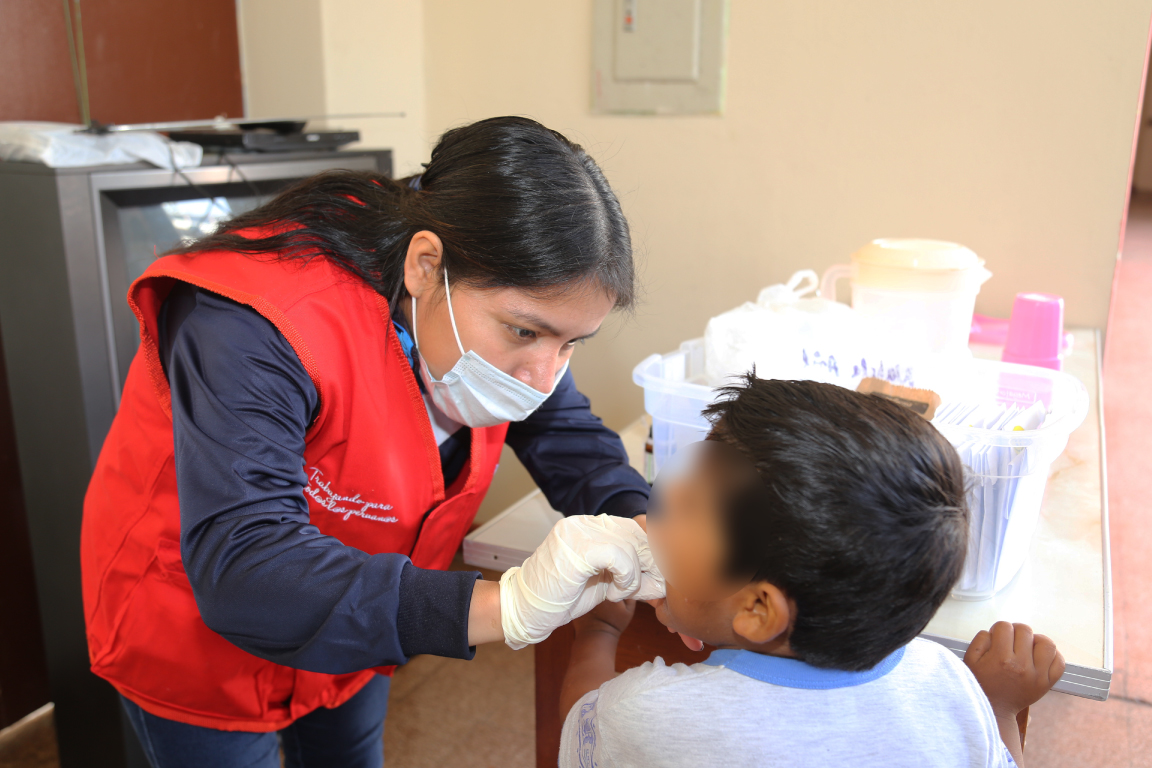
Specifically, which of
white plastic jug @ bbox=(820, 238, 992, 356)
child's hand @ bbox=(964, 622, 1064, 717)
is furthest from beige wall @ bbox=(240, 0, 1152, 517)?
child's hand @ bbox=(964, 622, 1064, 717)

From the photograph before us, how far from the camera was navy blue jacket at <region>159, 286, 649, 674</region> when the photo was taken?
2.51ft

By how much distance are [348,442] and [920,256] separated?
101 centimetres

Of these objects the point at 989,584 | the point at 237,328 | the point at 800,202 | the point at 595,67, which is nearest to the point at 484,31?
the point at 595,67

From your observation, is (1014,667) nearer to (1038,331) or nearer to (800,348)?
(800,348)

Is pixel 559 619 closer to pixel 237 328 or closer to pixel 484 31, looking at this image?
pixel 237 328

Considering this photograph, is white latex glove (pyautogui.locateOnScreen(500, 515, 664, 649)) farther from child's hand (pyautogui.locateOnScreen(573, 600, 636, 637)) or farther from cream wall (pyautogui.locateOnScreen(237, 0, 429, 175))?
cream wall (pyautogui.locateOnScreen(237, 0, 429, 175))

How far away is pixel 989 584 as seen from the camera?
39.4 inches

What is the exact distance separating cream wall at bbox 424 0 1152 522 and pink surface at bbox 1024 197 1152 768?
454 millimetres

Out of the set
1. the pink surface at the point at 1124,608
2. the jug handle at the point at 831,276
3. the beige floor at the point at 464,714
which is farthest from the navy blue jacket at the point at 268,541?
the pink surface at the point at 1124,608

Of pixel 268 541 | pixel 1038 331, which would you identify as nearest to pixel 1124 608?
pixel 1038 331

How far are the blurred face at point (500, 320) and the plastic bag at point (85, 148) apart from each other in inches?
33.5

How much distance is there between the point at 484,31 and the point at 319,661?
217 cm

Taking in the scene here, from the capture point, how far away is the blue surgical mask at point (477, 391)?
3.29 feet

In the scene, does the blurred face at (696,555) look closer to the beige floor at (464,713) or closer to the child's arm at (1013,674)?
the child's arm at (1013,674)
